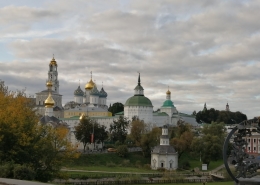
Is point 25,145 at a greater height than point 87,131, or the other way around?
point 87,131

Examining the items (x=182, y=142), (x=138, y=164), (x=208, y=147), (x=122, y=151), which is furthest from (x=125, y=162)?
(x=208, y=147)

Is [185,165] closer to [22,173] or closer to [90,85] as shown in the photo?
[22,173]

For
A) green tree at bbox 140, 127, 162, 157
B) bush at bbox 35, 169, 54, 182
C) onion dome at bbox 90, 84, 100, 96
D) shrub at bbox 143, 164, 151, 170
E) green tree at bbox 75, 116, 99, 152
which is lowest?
shrub at bbox 143, 164, 151, 170

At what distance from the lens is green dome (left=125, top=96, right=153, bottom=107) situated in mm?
98188

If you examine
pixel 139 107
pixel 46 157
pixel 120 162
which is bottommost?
pixel 120 162

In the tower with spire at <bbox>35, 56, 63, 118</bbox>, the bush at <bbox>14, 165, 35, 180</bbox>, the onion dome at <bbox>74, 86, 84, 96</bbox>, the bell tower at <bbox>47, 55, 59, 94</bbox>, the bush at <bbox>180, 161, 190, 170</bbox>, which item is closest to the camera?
the bush at <bbox>14, 165, 35, 180</bbox>

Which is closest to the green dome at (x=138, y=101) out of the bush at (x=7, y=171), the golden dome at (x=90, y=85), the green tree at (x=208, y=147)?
the golden dome at (x=90, y=85)

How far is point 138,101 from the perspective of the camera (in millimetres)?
98188

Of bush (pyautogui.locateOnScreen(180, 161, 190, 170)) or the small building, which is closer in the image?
the small building

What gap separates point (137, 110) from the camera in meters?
98.1

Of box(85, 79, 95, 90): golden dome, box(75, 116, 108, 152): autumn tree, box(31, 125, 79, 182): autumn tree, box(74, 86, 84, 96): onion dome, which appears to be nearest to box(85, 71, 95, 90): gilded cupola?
box(85, 79, 95, 90): golden dome

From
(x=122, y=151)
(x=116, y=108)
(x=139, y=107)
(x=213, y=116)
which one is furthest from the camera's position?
(x=213, y=116)

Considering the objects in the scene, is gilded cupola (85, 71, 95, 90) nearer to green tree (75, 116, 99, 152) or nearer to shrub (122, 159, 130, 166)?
green tree (75, 116, 99, 152)

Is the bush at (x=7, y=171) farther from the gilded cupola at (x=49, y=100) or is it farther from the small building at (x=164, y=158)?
the gilded cupola at (x=49, y=100)
